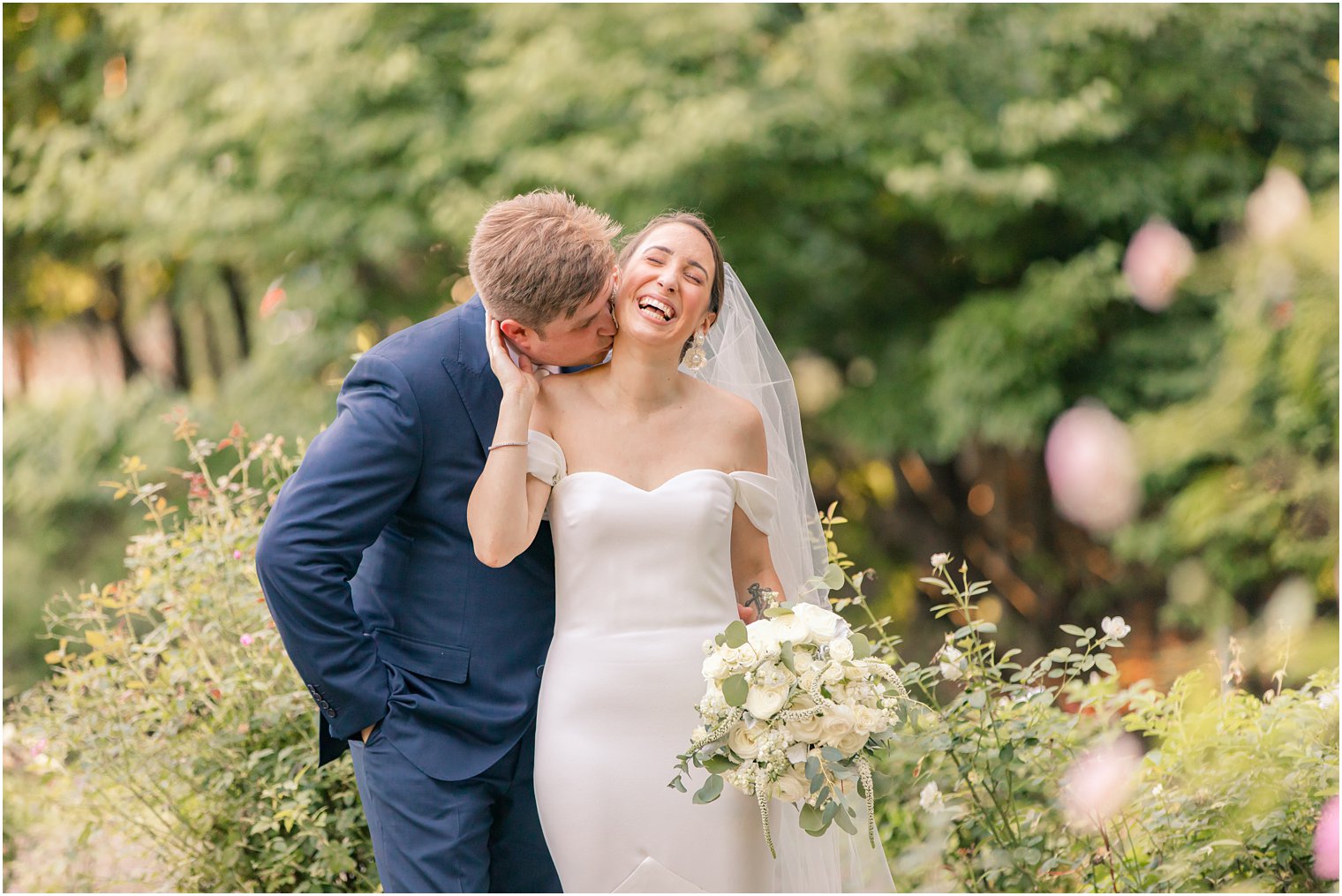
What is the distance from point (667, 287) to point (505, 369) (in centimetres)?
40

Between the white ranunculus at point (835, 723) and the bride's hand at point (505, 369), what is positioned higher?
the bride's hand at point (505, 369)

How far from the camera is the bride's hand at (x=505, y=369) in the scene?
2854 mm

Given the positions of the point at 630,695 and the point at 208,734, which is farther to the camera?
the point at 208,734

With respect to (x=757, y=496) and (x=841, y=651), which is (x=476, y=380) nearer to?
(x=757, y=496)

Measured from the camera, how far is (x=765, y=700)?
262 centimetres

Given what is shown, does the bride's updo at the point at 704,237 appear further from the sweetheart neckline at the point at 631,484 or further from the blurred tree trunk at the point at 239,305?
the blurred tree trunk at the point at 239,305

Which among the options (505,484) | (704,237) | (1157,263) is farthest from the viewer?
(1157,263)

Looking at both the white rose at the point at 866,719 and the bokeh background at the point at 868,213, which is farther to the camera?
the bokeh background at the point at 868,213

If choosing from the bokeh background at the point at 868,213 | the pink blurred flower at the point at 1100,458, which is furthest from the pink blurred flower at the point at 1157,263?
the pink blurred flower at the point at 1100,458

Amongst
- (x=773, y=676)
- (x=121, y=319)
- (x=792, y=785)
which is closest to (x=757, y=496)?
(x=773, y=676)

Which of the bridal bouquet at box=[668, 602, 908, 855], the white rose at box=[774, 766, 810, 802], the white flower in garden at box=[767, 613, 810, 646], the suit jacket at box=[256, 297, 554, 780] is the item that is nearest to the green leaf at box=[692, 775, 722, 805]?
the bridal bouquet at box=[668, 602, 908, 855]

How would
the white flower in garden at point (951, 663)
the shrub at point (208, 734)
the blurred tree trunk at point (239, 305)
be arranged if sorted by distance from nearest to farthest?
1. the white flower in garden at point (951, 663)
2. the shrub at point (208, 734)
3. the blurred tree trunk at point (239, 305)

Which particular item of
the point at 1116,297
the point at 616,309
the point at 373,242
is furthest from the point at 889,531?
the point at 616,309

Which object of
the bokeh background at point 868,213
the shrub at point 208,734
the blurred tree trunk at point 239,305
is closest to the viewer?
the shrub at point 208,734
